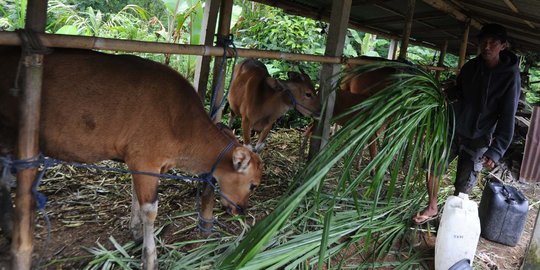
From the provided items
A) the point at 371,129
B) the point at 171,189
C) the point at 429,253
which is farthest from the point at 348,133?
the point at 171,189

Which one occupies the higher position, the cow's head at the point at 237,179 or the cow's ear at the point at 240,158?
the cow's ear at the point at 240,158

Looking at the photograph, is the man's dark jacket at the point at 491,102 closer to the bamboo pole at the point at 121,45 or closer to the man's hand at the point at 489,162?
the man's hand at the point at 489,162

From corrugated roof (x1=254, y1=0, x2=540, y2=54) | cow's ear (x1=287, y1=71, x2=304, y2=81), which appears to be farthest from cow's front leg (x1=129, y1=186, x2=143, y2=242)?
corrugated roof (x1=254, y1=0, x2=540, y2=54)

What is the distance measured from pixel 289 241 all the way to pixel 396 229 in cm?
127

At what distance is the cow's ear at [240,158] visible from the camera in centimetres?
301

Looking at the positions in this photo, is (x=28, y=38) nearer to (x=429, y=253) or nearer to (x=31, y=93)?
(x=31, y=93)

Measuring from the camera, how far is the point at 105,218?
3.66 meters

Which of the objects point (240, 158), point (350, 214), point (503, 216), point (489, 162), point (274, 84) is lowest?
point (350, 214)

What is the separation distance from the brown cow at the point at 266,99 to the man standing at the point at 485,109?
6.68 feet

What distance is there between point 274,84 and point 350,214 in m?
2.50

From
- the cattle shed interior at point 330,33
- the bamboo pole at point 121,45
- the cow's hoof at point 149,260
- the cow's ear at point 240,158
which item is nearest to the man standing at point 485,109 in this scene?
the cattle shed interior at point 330,33

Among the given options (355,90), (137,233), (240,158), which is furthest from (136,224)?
(355,90)

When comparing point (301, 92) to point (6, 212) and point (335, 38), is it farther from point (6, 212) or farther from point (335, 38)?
point (6, 212)

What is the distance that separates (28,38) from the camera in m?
2.04
